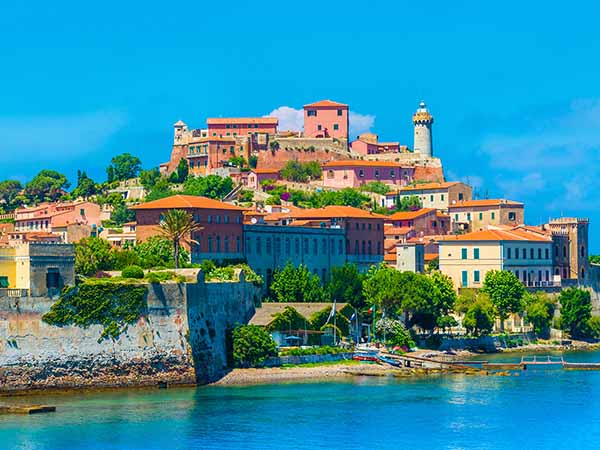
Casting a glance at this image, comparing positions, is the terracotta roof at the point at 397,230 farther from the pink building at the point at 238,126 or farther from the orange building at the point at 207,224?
the pink building at the point at 238,126

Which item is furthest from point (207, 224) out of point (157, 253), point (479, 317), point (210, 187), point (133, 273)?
point (210, 187)

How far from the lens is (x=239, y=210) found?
92375mm

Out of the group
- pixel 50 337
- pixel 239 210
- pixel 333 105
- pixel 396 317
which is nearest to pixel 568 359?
pixel 396 317

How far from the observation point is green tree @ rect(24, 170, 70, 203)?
5374 inches

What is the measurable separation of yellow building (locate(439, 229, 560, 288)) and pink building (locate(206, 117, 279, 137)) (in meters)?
43.8

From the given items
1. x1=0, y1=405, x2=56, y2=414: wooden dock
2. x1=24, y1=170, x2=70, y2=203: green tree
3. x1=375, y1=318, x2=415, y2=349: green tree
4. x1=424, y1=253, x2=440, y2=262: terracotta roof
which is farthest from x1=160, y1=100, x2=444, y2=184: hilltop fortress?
x1=0, y1=405, x2=56, y2=414: wooden dock

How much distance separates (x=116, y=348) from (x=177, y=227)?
1620cm

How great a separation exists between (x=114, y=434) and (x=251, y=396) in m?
10.6

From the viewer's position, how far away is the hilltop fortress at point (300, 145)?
452ft

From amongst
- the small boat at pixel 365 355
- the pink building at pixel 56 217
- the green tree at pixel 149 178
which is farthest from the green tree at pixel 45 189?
the small boat at pixel 365 355

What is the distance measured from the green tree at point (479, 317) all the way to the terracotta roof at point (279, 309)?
9926 millimetres

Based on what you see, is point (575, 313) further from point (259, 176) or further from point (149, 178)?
point (149, 178)

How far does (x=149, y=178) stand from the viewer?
13488cm

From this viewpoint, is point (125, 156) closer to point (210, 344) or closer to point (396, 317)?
point (396, 317)
